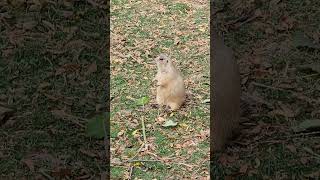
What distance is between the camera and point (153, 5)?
7.04 meters

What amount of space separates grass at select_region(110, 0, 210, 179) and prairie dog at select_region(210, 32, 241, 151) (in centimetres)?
14

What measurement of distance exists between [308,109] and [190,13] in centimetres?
235

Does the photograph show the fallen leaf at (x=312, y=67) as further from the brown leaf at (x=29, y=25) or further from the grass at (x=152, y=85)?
the brown leaf at (x=29, y=25)

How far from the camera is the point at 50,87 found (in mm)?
5371

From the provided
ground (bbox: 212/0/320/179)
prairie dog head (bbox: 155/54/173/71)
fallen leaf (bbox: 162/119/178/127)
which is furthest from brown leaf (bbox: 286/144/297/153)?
prairie dog head (bbox: 155/54/173/71)

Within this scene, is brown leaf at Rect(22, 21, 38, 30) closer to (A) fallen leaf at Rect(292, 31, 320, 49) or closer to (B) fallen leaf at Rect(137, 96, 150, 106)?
(B) fallen leaf at Rect(137, 96, 150, 106)

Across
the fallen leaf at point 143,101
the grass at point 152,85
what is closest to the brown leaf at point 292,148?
the grass at point 152,85

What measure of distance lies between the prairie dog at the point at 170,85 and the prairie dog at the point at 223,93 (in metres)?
0.52

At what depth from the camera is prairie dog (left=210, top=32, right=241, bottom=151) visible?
169 inches

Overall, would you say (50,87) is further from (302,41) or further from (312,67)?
(302,41)

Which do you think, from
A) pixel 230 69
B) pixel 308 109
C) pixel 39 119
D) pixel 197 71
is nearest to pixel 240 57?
pixel 197 71

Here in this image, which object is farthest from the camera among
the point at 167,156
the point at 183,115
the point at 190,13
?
the point at 190,13

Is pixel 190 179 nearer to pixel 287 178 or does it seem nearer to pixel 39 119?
pixel 287 178

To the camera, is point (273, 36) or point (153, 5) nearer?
point (273, 36)
